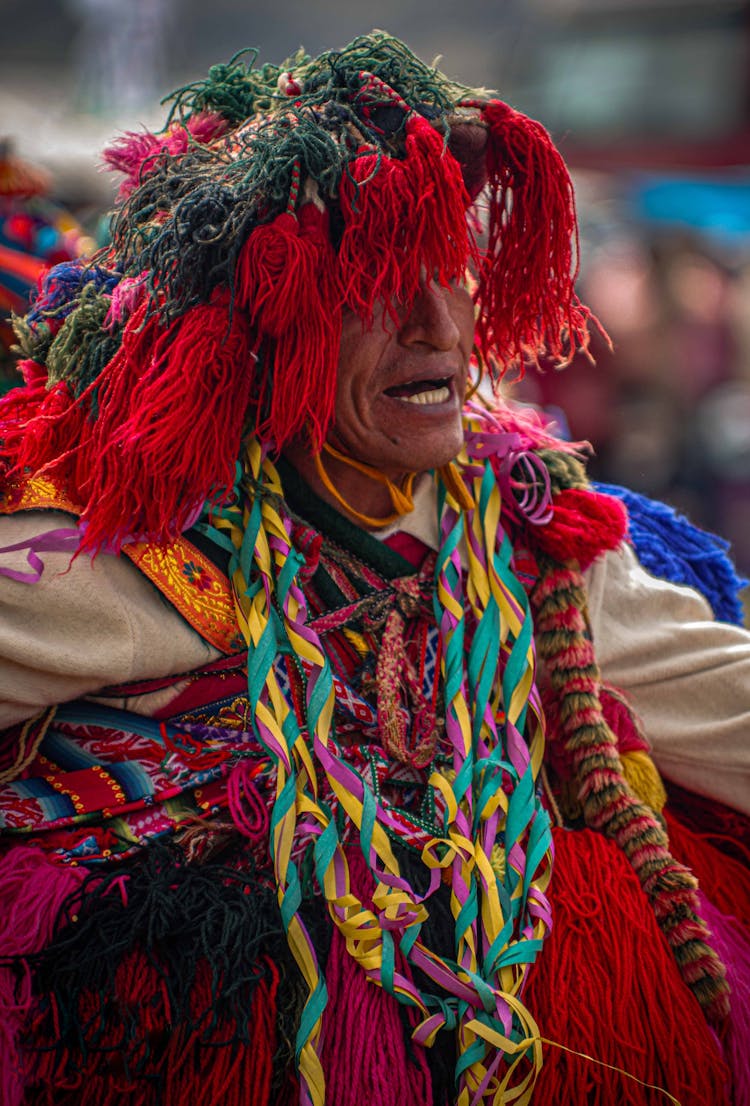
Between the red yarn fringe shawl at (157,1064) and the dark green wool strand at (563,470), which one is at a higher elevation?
the dark green wool strand at (563,470)

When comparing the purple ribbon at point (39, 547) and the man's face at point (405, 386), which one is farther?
the man's face at point (405, 386)

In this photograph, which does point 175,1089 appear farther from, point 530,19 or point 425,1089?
point 530,19

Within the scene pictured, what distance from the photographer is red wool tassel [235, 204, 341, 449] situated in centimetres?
134

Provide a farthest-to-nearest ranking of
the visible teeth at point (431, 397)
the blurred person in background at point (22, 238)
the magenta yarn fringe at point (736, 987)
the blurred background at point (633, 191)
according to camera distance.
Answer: the blurred background at point (633, 191) → the blurred person in background at point (22, 238) → the visible teeth at point (431, 397) → the magenta yarn fringe at point (736, 987)

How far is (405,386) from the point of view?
5.09 ft

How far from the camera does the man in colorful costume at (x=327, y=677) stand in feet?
4.43

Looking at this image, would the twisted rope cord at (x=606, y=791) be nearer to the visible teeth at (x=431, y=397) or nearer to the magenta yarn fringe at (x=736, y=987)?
the magenta yarn fringe at (x=736, y=987)

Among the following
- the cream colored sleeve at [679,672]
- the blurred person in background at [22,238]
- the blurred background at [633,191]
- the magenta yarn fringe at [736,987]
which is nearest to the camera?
the magenta yarn fringe at [736,987]

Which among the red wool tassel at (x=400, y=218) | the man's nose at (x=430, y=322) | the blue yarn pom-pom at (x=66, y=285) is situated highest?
the red wool tassel at (x=400, y=218)

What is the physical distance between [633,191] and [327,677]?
24.6ft

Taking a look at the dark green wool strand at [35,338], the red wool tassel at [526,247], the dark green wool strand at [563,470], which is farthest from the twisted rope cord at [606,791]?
the dark green wool strand at [35,338]

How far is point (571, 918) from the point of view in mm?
1473

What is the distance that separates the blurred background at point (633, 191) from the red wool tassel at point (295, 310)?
1285 millimetres

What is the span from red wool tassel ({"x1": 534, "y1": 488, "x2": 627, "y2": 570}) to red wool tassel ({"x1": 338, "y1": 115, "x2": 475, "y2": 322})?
1.44ft
